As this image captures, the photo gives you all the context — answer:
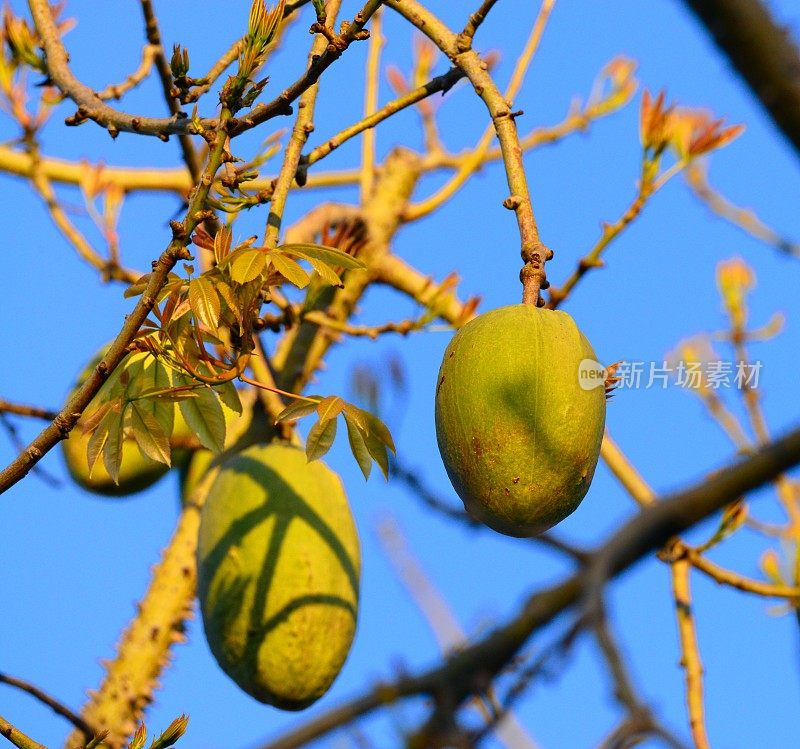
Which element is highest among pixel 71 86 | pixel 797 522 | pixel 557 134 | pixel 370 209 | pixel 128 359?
pixel 557 134

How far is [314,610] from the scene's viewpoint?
5.64ft

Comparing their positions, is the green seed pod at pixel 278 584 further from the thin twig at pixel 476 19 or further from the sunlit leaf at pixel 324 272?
the thin twig at pixel 476 19

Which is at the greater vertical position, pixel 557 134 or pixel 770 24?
pixel 557 134

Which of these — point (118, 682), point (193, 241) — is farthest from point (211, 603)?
point (193, 241)

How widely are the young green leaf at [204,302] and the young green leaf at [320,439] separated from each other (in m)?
0.19

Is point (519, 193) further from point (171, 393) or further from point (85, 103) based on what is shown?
point (85, 103)

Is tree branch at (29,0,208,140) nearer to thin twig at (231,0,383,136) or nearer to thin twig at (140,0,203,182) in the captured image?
Result: thin twig at (231,0,383,136)

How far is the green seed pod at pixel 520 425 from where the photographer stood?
3.83 ft

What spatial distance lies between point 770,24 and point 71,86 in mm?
1116

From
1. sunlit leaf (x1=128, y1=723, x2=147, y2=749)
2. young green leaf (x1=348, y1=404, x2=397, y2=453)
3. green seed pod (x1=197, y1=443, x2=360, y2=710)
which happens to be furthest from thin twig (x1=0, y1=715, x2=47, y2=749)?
green seed pod (x1=197, y1=443, x2=360, y2=710)

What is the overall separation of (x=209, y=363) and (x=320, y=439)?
0.55 ft

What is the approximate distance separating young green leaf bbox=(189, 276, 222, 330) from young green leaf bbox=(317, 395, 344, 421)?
0.15m

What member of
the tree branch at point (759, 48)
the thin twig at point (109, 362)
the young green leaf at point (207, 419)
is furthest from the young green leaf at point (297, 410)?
the tree branch at point (759, 48)

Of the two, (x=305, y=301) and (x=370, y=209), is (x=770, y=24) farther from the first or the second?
(x=370, y=209)
